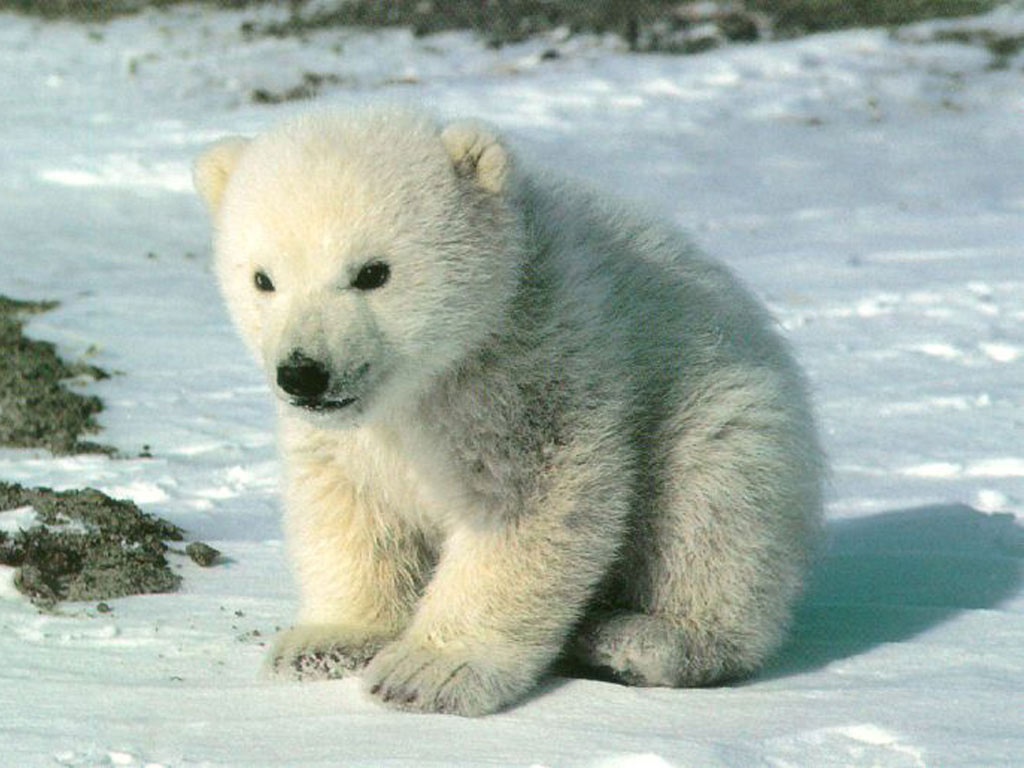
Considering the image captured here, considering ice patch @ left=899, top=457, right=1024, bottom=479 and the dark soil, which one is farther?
the dark soil

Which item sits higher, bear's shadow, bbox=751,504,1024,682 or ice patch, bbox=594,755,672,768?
ice patch, bbox=594,755,672,768

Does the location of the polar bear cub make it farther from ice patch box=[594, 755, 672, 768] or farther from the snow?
ice patch box=[594, 755, 672, 768]

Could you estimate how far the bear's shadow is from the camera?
14.7 ft

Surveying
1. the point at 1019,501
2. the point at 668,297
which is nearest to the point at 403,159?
the point at 668,297

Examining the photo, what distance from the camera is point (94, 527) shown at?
510 cm

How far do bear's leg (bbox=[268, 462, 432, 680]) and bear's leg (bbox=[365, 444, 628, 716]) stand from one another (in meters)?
0.36

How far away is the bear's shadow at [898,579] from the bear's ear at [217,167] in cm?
183

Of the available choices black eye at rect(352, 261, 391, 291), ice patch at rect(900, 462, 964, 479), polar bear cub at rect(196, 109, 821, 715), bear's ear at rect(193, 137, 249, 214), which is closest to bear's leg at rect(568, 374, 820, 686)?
polar bear cub at rect(196, 109, 821, 715)

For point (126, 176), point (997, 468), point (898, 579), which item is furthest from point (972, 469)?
point (126, 176)

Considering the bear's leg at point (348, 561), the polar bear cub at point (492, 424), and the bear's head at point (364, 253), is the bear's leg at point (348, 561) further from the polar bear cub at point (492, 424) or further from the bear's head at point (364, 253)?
the bear's head at point (364, 253)

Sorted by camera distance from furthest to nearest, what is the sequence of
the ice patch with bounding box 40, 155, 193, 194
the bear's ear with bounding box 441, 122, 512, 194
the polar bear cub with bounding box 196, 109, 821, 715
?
the ice patch with bounding box 40, 155, 193, 194 → the bear's ear with bounding box 441, 122, 512, 194 → the polar bear cub with bounding box 196, 109, 821, 715

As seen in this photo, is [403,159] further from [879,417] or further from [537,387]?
[879,417]

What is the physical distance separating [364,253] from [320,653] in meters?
1.03

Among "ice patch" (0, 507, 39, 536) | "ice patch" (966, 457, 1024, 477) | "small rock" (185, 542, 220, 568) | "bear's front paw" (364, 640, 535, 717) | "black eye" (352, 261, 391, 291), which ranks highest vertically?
"black eye" (352, 261, 391, 291)
